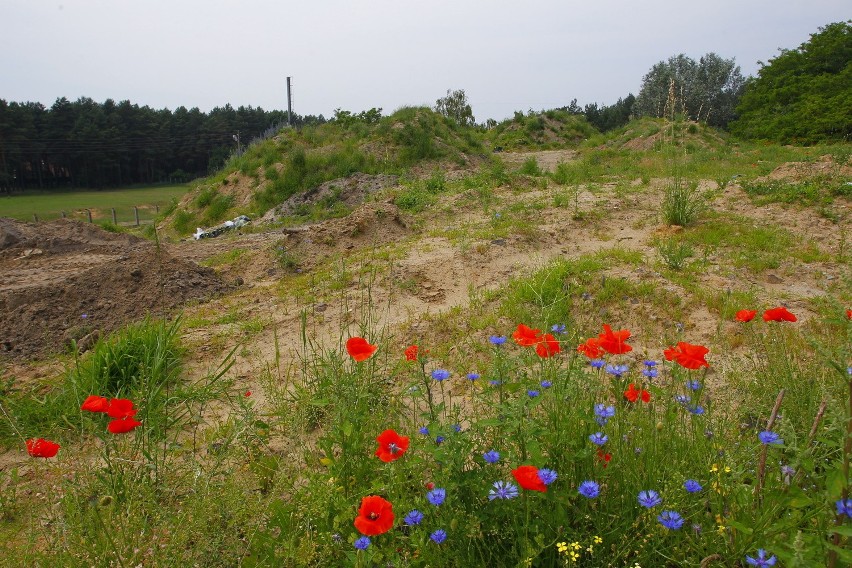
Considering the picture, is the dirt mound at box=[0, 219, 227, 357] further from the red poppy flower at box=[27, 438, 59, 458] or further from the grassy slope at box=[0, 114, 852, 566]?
the red poppy flower at box=[27, 438, 59, 458]

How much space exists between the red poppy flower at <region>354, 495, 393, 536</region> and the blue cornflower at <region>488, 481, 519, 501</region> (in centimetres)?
29

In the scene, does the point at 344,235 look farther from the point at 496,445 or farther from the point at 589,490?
the point at 589,490

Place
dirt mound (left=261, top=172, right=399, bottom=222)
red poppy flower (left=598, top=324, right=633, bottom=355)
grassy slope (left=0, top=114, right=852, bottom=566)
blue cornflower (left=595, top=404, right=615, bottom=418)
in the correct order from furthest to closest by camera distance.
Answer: dirt mound (left=261, top=172, right=399, bottom=222) → red poppy flower (left=598, top=324, right=633, bottom=355) → blue cornflower (left=595, top=404, right=615, bottom=418) → grassy slope (left=0, top=114, right=852, bottom=566)

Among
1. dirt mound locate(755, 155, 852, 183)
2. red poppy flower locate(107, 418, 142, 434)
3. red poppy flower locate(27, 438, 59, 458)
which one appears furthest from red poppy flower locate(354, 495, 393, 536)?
dirt mound locate(755, 155, 852, 183)

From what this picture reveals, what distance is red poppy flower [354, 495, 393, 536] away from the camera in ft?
4.74

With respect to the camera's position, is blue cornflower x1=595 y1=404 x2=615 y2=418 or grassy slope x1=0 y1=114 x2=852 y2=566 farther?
blue cornflower x1=595 y1=404 x2=615 y2=418

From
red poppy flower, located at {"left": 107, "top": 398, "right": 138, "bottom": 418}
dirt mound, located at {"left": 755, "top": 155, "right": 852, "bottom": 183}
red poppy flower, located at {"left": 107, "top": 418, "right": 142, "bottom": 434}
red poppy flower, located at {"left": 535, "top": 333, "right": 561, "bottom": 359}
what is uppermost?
dirt mound, located at {"left": 755, "top": 155, "right": 852, "bottom": 183}

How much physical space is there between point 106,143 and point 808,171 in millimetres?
52056

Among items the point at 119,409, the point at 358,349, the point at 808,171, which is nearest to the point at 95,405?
the point at 119,409

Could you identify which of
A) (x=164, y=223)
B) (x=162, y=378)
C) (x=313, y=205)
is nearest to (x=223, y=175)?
(x=164, y=223)

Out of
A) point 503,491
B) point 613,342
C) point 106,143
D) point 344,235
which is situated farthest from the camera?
point 106,143

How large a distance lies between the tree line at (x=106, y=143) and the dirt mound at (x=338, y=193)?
77.4 ft

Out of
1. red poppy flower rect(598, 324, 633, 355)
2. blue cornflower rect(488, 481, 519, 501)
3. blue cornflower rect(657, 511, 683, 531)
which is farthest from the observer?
red poppy flower rect(598, 324, 633, 355)

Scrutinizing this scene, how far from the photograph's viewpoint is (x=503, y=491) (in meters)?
1.53
